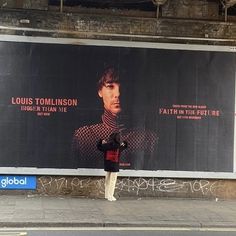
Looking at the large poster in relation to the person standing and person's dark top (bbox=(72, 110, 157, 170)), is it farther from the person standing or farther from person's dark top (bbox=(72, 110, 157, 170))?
the person standing

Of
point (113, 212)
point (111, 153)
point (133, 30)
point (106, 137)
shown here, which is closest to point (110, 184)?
point (111, 153)

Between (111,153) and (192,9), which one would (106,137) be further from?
(192,9)

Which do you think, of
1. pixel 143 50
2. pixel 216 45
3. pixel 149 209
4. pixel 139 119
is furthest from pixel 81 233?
pixel 216 45

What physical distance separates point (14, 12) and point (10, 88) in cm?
188

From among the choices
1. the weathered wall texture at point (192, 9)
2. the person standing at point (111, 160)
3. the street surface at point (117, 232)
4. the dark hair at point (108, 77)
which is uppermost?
the weathered wall texture at point (192, 9)

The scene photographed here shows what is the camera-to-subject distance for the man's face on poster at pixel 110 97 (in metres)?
14.1

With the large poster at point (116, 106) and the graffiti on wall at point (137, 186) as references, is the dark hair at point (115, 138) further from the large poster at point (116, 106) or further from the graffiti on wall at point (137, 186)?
the graffiti on wall at point (137, 186)

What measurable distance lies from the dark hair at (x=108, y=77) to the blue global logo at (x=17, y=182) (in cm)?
288

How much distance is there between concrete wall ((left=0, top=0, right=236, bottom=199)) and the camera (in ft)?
45.3

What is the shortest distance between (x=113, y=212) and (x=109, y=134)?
283 cm

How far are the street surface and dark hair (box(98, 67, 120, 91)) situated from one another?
477cm

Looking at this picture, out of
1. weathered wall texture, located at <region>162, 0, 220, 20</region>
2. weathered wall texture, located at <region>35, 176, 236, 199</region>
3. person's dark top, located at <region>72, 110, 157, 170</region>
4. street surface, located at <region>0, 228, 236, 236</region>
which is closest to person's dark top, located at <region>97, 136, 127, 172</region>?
person's dark top, located at <region>72, 110, 157, 170</region>

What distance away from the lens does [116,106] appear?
14133 mm

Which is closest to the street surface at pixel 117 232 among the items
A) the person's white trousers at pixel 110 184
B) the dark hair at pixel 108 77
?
the person's white trousers at pixel 110 184
